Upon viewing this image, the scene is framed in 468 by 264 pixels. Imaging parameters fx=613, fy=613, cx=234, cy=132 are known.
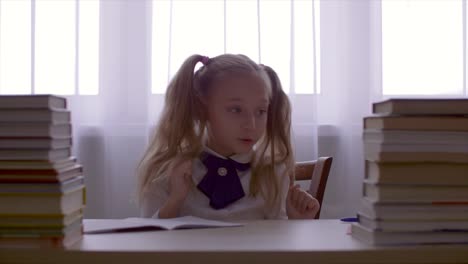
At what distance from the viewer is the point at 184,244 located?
0.86 metres

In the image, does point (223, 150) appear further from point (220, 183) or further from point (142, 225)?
point (142, 225)

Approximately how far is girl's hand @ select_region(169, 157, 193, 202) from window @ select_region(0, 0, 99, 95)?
4.35 ft

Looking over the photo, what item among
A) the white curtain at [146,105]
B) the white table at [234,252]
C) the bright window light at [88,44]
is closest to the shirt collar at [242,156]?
the white table at [234,252]

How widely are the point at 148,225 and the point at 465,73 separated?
2132 millimetres

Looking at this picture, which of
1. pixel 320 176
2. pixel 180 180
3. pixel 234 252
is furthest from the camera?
pixel 320 176

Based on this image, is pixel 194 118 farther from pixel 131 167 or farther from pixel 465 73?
pixel 465 73

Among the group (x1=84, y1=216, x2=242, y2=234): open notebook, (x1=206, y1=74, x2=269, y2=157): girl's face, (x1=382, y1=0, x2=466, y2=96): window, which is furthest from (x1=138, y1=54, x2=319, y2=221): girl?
(x1=382, y1=0, x2=466, y2=96): window

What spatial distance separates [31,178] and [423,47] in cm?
224

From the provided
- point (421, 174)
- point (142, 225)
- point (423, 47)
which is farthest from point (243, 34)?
point (421, 174)

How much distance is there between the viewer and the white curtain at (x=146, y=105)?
105 inches

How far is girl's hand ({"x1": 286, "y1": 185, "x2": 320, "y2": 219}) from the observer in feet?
5.23

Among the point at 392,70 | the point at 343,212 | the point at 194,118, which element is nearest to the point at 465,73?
the point at 392,70

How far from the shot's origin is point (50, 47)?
2.70m

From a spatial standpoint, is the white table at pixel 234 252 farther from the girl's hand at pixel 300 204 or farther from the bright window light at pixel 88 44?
the bright window light at pixel 88 44
